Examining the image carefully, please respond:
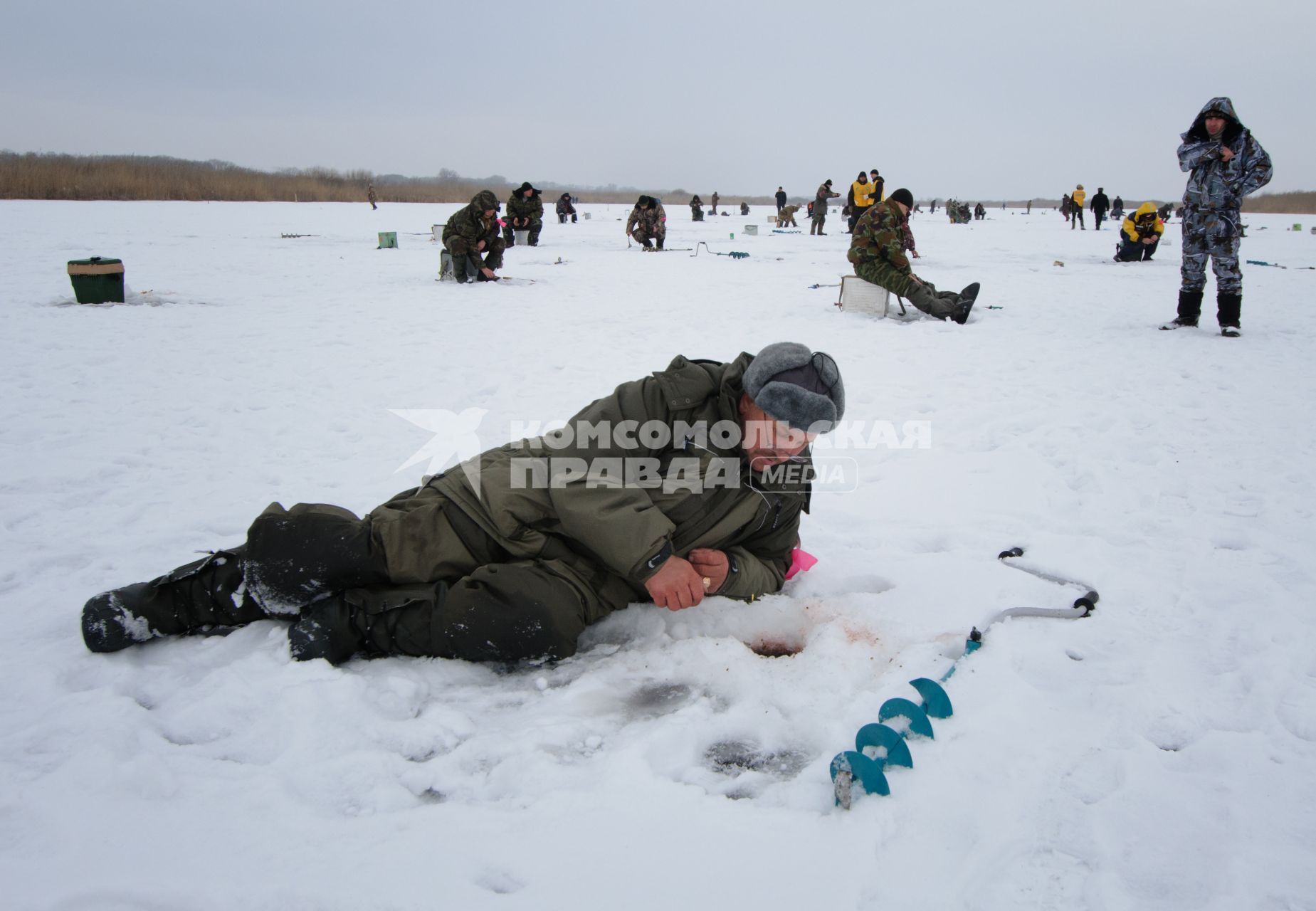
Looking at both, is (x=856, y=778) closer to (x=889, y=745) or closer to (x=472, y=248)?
(x=889, y=745)

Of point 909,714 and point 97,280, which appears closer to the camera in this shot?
point 909,714

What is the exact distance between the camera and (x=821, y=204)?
2077 centimetres

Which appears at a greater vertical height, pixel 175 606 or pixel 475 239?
pixel 475 239

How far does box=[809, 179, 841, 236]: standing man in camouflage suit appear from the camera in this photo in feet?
66.7

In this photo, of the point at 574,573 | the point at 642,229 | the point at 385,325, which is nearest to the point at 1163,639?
the point at 574,573

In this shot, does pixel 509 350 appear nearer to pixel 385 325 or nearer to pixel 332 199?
pixel 385 325

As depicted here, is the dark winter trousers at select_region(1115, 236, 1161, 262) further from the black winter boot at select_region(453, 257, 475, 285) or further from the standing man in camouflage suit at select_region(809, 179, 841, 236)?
the black winter boot at select_region(453, 257, 475, 285)

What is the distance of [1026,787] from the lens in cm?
156

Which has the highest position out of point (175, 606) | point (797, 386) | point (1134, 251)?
point (1134, 251)

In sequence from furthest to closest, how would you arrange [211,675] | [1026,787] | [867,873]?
[211,675], [1026,787], [867,873]

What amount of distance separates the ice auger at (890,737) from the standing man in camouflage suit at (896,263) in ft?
18.6

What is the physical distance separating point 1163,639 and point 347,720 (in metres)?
2.22

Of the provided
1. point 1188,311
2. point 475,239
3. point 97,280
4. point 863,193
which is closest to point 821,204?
point 863,193

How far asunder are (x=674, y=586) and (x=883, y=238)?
6.27 metres
